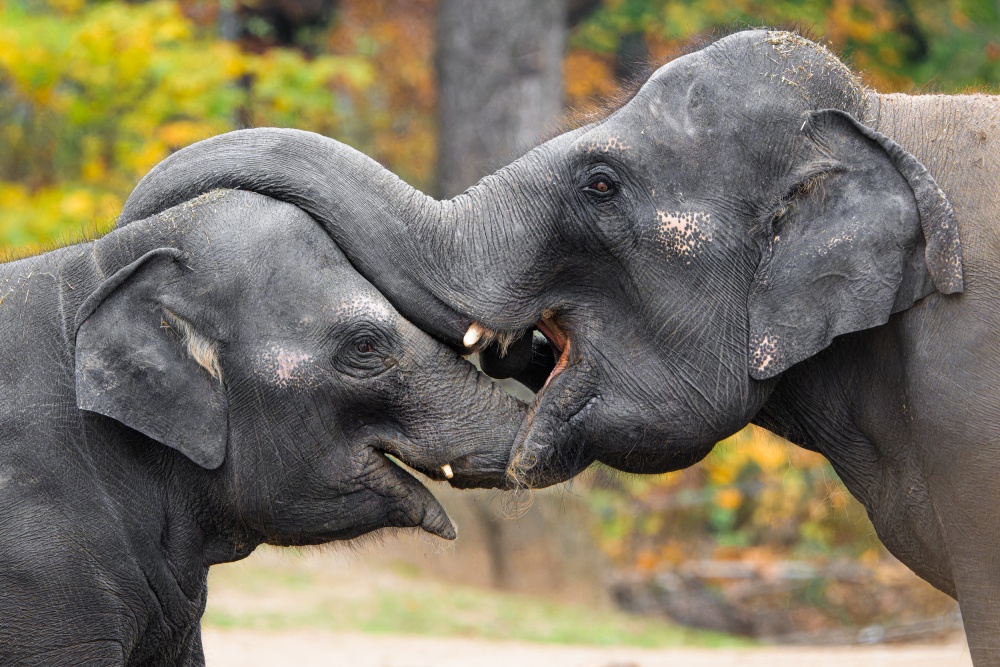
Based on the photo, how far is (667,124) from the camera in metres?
3.90

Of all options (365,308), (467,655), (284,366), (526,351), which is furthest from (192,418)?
(467,655)

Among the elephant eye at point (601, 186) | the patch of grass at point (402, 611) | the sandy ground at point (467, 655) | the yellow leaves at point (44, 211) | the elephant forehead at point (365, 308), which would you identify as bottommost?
the patch of grass at point (402, 611)

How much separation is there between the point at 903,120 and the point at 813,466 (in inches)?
402

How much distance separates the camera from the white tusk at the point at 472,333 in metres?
3.84

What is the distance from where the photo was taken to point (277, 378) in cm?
375

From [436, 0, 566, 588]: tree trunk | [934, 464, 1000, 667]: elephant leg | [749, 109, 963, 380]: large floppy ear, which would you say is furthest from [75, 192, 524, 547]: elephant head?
[436, 0, 566, 588]: tree trunk

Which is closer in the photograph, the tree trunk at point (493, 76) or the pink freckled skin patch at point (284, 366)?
the pink freckled skin patch at point (284, 366)

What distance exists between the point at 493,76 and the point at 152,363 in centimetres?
790

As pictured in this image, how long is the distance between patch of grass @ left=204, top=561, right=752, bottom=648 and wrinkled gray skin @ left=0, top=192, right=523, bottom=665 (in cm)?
489

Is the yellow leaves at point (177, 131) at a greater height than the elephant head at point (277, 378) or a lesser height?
lesser

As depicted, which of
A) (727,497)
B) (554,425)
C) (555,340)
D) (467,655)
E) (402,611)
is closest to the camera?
(554,425)

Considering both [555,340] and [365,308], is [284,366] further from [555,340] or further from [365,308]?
[555,340]

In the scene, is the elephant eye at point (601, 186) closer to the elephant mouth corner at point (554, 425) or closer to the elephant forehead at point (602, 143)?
the elephant forehead at point (602, 143)

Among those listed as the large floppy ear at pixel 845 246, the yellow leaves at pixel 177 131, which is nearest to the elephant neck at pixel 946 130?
the large floppy ear at pixel 845 246
